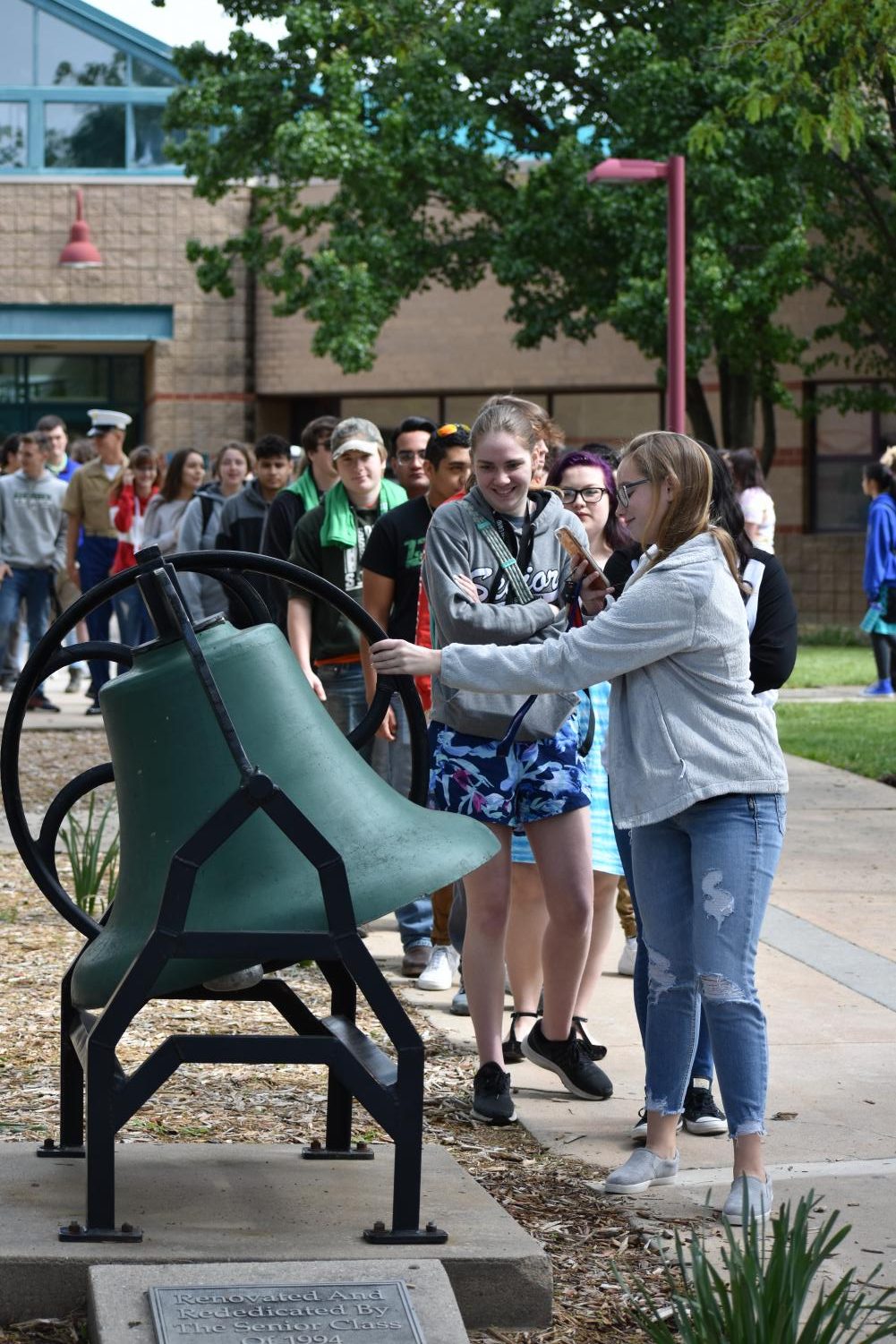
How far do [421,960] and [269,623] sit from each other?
304 cm

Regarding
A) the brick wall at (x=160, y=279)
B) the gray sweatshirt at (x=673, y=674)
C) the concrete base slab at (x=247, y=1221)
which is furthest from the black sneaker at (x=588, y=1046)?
the brick wall at (x=160, y=279)

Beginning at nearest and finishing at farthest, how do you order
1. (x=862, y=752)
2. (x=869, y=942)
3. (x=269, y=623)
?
(x=269, y=623)
(x=869, y=942)
(x=862, y=752)

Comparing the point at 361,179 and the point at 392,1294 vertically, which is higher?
the point at 361,179

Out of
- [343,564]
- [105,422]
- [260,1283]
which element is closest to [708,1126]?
[260,1283]

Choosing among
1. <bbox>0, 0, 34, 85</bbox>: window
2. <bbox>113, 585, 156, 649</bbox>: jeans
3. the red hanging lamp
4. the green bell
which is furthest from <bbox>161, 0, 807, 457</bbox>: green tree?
the green bell

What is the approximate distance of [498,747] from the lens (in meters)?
4.98

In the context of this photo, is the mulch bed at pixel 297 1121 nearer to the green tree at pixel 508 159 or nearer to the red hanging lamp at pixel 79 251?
the green tree at pixel 508 159

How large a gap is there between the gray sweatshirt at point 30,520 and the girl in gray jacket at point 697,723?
446 inches

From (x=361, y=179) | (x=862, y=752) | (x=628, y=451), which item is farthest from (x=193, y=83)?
(x=628, y=451)

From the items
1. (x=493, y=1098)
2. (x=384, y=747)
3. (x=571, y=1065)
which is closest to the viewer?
(x=493, y=1098)

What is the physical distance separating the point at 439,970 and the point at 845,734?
770 centimetres

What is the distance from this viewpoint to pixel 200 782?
360 centimetres

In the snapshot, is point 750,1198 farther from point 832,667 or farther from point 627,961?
point 832,667

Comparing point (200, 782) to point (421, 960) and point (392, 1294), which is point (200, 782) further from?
point (421, 960)
